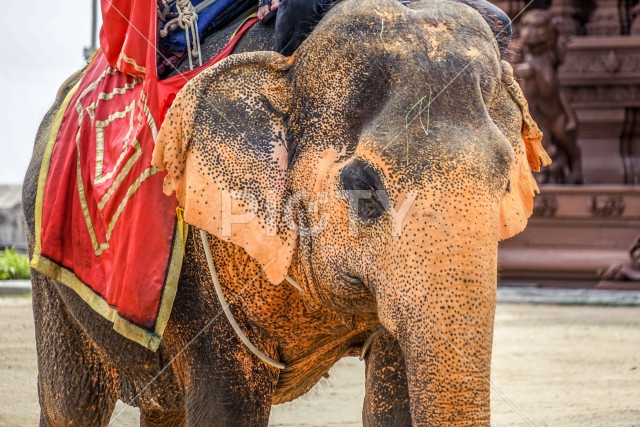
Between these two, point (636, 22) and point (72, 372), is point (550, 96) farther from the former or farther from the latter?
point (72, 372)

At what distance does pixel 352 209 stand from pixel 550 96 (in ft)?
35.5

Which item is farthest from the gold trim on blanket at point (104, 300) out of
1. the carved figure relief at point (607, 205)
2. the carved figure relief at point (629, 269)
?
the carved figure relief at point (607, 205)

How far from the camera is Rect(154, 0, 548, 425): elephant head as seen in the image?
2764 millimetres

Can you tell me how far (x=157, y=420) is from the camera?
4570mm

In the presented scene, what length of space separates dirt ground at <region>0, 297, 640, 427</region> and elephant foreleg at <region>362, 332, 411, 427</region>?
36.4 inches

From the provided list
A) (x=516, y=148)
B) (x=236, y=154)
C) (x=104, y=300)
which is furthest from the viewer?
(x=104, y=300)

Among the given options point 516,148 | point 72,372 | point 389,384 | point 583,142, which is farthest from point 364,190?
point 583,142

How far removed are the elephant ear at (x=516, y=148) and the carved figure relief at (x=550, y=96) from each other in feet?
33.3

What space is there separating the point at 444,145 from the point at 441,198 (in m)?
0.13

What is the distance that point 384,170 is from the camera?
2904 mm

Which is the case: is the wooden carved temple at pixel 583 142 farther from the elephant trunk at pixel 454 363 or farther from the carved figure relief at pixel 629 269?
the elephant trunk at pixel 454 363

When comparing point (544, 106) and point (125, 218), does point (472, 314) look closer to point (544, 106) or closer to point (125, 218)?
point (125, 218)

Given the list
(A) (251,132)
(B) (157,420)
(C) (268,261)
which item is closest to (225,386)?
(C) (268,261)

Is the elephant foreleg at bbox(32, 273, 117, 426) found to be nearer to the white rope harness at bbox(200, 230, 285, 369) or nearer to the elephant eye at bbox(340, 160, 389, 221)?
the white rope harness at bbox(200, 230, 285, 369)
